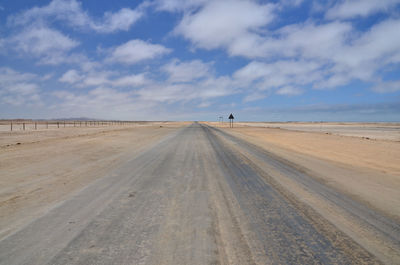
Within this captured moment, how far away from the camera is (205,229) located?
10.6 feet

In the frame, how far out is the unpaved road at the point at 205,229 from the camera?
2557 mm

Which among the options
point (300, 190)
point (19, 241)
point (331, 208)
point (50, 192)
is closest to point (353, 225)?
point (331, 208)

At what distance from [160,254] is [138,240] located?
0.46 m

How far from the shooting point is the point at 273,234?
309 centimetres

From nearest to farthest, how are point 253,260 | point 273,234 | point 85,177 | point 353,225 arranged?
point 253,260 → point 273,234 → point 353,225 → point 85,177

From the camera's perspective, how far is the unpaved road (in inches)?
101

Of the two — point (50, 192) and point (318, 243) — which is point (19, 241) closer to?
point (50, 192)

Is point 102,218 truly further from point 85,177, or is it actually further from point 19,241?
point 85,177

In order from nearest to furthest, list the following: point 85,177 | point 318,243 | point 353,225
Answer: point 318,243, point 353,225, point 85,177

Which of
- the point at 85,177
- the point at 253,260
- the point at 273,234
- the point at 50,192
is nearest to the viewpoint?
the point at 253,260

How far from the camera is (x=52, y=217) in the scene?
3.66 metres

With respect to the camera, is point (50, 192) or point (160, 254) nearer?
point (160, 254)

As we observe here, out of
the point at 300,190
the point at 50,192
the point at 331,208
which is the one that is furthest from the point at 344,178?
the point at 50,192

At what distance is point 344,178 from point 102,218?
6808 millimetres
